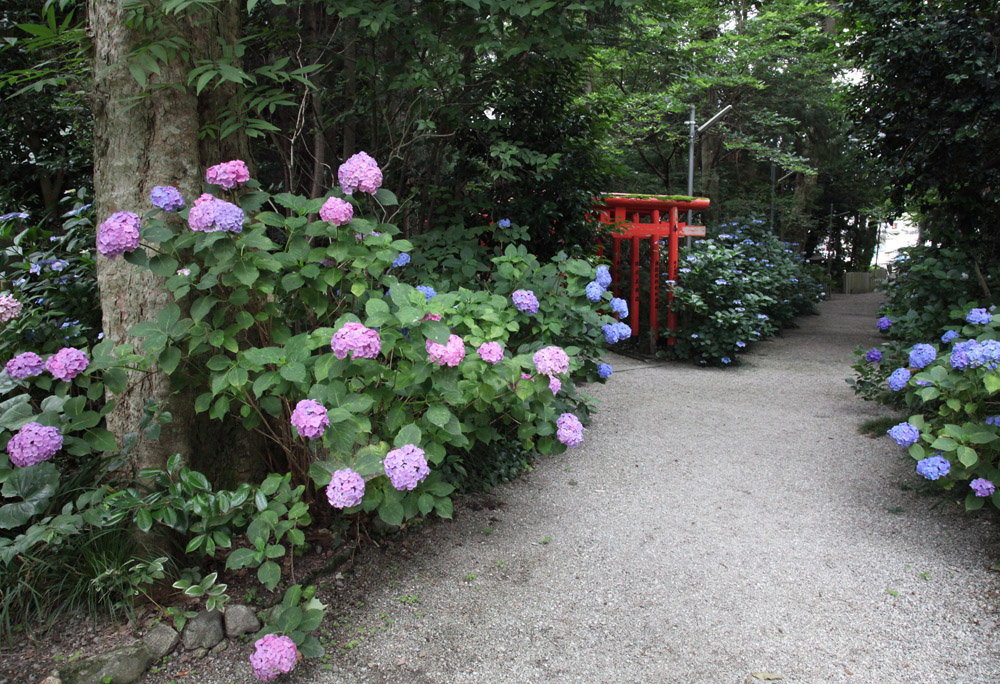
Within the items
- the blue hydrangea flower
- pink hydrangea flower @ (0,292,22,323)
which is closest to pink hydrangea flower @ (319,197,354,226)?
pink hydrangea flower @ (0,292,22,323)

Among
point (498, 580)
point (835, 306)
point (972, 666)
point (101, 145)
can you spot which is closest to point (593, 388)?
point (498, 580)

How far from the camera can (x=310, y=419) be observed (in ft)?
6.03

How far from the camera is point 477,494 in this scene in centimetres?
334

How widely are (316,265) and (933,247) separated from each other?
4.69m

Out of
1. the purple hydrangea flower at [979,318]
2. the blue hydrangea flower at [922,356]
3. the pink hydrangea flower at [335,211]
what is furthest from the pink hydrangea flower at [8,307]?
the purple hydrangea flower at [979,318]

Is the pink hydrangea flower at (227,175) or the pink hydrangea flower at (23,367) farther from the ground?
the pink hydrangea flower at (227,175)

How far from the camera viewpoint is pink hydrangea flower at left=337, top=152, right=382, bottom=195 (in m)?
2.24

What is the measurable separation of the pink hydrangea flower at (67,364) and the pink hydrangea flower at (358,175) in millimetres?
973

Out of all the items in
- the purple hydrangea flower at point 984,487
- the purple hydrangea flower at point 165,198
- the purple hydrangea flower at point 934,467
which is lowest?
the purple hydrangea flower at point 984,487

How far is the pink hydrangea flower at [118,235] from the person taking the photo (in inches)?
75.0

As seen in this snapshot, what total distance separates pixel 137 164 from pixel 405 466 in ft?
4.91

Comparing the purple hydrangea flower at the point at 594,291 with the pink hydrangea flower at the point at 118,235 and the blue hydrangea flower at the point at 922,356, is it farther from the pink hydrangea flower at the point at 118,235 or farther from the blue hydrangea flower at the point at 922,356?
the pink hydrangea flower at the point at 118,235

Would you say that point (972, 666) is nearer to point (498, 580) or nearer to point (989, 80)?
point (498, 580)

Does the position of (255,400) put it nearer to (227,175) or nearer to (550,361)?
(227,175)
